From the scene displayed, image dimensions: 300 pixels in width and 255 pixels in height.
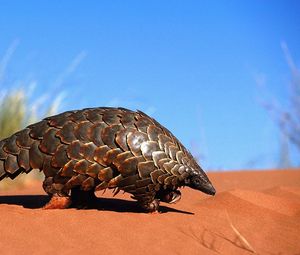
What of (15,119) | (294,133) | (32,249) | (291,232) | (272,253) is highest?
(294,133)

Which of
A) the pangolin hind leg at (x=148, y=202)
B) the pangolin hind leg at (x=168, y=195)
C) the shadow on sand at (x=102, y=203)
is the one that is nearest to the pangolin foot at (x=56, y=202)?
the shadow on sand at (x=102, y=203)

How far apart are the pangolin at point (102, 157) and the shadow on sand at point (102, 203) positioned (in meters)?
0.20

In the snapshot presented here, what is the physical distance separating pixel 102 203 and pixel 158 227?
4.10 ft

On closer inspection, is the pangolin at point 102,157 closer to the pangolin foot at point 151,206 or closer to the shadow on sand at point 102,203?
the pangolin foot at point 151,206

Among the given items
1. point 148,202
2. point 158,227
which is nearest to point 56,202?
point 148,202

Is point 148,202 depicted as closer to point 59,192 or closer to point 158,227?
point 158,227

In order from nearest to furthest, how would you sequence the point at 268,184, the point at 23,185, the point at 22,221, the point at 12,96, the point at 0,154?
the point at 22,221, the point at 0,154, the point at 268,184, the point at 23,185, the point at 12,96

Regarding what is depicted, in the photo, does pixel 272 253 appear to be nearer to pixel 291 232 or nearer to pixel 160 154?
pixel 291 232

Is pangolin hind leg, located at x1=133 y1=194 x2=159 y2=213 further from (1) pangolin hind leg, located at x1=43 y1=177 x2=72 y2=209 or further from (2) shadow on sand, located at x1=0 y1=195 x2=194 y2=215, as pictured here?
(1) pangolin hind leg, located at x1=43 y1=177 x2=72 y2=209

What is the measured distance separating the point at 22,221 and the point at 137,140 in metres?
1.29

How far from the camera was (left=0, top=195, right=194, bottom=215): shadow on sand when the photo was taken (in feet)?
19.5

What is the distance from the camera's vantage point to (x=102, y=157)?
216 inches

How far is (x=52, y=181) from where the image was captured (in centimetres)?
567

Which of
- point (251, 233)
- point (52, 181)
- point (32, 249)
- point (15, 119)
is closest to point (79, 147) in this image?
point (52, 181)
